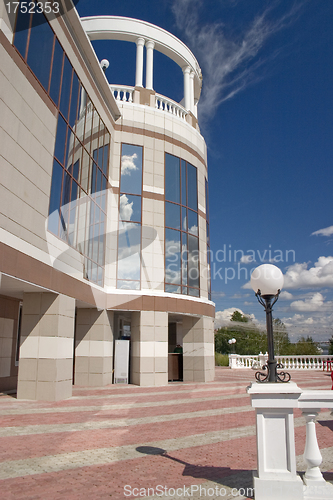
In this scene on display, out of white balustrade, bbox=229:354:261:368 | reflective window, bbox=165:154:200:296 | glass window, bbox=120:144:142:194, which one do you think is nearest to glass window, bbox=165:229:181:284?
reflective window, bbox=165:154:200:296

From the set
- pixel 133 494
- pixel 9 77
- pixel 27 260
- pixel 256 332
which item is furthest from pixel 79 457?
pixel 256 332

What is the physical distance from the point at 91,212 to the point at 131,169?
440 centimetres

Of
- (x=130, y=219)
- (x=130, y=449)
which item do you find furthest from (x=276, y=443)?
(x=130, y=219)

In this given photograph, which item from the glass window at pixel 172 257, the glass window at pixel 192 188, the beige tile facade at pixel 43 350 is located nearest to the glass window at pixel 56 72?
the beige tile facade at pixel 43 350

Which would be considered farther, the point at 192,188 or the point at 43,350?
the point at 192,188

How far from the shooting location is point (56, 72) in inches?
524

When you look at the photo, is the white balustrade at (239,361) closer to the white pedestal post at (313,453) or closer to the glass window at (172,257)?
the glass window at (172,257)

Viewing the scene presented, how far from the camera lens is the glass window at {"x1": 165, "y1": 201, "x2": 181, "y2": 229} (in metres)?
20.2

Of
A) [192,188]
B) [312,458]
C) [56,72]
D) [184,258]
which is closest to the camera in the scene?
[312,458]

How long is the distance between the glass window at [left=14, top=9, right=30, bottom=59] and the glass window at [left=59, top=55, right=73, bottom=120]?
8.90 ft

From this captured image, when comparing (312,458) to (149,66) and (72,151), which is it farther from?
(149,66)

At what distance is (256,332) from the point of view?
86250 millimetres

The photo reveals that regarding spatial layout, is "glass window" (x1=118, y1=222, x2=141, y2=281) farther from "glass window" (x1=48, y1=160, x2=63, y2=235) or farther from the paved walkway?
the paved walkway

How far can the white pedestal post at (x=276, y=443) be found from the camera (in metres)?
4.54
